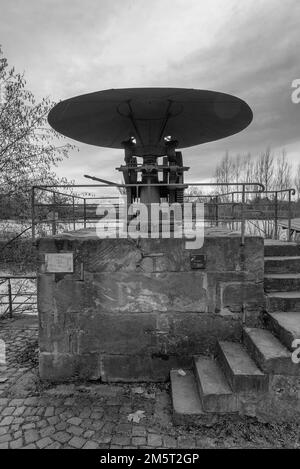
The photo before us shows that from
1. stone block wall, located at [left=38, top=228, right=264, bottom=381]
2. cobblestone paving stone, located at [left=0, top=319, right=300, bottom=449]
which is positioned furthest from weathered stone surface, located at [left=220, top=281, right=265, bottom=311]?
cobblestone paving stone, located at [left=0, top=319, right=300, bottom=449]

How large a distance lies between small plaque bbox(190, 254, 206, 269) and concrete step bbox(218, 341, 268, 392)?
1.17 metres

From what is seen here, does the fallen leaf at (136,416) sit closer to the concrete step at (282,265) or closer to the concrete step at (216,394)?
the concrete step at (216,394)

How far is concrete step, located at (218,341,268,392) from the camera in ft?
10.3

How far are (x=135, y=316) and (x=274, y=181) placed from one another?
16697mm

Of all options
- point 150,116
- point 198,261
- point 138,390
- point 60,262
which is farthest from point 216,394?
point 150,116

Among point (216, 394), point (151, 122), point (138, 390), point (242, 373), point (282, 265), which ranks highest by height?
point (151, 122)

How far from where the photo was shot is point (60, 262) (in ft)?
13.5

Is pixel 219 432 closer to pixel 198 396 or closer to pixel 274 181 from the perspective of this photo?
pixel 198 396

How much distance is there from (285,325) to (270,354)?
0.48 metres

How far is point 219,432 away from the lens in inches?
122

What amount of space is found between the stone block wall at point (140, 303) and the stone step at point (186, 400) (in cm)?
29

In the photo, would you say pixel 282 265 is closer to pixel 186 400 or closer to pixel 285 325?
pixel 285 325

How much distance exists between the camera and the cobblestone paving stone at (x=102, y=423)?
2982 mm

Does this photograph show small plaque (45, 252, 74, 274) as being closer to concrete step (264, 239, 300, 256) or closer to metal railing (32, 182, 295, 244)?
metal railing (32, 182, 295, 244)
